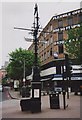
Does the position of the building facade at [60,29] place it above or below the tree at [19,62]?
above

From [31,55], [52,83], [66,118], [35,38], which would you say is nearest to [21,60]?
[31,55]

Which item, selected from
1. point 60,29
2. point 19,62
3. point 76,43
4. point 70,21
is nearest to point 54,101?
point 76,43

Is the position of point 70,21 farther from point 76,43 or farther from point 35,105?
point 35,105

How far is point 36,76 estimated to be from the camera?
722 inches

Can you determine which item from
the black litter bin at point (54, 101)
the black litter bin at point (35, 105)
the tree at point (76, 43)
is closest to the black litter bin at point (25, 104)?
the black litter bin at point (35, 105)

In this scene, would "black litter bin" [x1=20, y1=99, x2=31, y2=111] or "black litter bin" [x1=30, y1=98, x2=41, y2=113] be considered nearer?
"black litter bin" [x1=30, y1=98, x2=41, y2=113]

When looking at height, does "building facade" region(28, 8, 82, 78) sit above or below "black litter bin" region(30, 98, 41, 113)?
above

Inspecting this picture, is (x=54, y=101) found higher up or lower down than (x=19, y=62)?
lower down

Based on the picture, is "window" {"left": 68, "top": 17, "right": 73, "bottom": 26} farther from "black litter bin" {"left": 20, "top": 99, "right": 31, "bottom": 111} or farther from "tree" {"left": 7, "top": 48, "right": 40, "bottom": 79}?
"black litter bin" {"left": 20, "top": 99, "right": 31, "bottom": 111}

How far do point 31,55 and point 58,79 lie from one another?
51.6 ft

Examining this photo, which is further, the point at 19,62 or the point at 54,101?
the point at 19,62

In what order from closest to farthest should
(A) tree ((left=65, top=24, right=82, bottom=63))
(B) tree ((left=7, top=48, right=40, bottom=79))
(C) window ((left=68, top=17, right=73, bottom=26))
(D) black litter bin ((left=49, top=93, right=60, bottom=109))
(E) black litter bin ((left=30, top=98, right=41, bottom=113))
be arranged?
(E) black litter bin ((left=30, top=98, right=41, bottom=113)) < (D) black litter bin ((left=49, top=93, right=60, bottom=109)) < (A) tree ((left=65, top=24, right=82, bottom=63)) < (C) window ((left=68, top=17, right=73, bottom=26)) < (B) tree ((left=7, top=48, right=40, bottom=79))

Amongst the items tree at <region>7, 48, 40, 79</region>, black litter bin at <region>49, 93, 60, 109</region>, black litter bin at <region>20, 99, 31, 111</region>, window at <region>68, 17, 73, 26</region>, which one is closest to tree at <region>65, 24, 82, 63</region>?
black litter bin at <region>49, 93, 60, 109</region>

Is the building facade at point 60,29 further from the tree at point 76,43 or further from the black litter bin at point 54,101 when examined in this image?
the black litter bin at point 54,101
